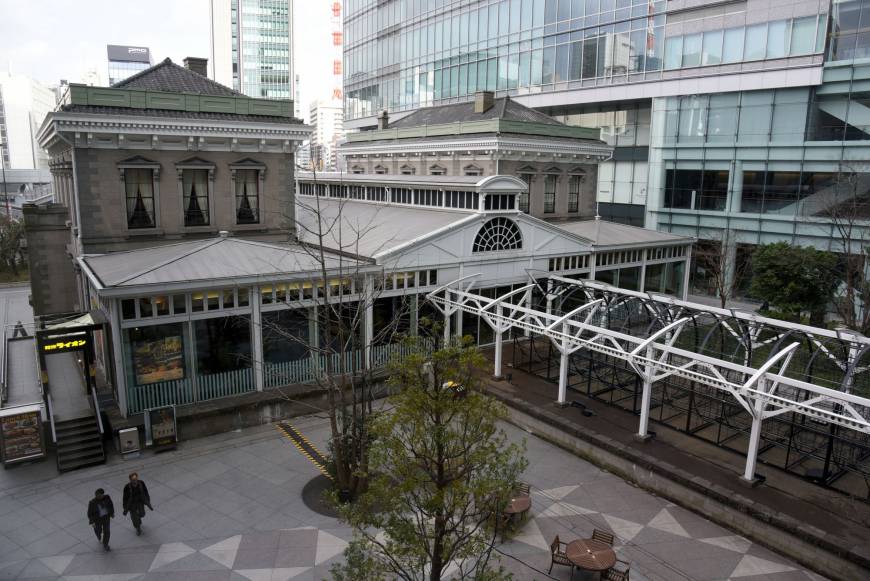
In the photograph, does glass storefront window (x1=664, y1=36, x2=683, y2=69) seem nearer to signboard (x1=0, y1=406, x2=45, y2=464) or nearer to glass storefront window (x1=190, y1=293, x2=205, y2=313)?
glass storefront window (x1=190, y1=293, x2=205, y2=313)

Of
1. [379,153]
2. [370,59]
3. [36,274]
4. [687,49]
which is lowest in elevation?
[36,274]

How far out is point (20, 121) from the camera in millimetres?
129625

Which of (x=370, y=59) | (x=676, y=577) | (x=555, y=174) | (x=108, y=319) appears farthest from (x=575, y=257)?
(x=370, y=59)

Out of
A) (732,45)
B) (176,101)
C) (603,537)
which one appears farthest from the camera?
(732,45)

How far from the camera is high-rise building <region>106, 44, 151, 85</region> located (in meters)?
141

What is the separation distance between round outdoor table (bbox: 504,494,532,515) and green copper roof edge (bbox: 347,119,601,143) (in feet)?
63.3

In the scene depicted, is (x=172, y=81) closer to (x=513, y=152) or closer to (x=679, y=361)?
(x=513, y=152)

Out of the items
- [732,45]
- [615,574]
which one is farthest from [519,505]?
[732,45]

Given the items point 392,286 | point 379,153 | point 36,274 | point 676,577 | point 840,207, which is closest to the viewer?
point 676,577

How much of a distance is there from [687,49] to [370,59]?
116 ft

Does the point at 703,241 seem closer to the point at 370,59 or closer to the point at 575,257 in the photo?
the point at 575,257

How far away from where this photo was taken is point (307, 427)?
17781 millimetres

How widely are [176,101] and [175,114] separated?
589mm

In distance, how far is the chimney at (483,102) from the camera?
32.2m
